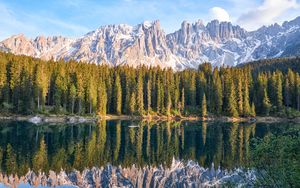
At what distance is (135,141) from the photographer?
182 feet

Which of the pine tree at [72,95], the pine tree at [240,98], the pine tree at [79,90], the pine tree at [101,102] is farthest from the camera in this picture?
the pine tree at [240,98]

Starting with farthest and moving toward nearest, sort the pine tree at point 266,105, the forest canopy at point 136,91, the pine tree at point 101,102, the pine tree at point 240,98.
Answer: the pine tree at point 240,98, the pine tree at point 266,105, the pine tree at point 101,102, the forest canopy at point 136,91

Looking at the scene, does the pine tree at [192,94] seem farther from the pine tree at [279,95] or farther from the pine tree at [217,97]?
the pine tree at [279,95]

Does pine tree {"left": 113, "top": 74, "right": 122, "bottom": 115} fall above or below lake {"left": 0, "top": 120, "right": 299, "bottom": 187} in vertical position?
above

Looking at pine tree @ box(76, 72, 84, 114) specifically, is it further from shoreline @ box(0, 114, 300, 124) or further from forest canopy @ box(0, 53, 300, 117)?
shoreline @ box(0, 114, 300, 124)

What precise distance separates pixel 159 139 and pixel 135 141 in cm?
523

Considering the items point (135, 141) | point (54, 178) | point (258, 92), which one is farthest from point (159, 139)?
point (258, 92)

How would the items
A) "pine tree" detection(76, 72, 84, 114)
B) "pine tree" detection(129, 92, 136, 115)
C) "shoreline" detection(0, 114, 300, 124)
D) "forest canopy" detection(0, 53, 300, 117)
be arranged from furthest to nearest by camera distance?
"pine tree" detection(129, 92, 136, 115) → "pine tree" detection(76, 72, 84, 114) → "forest canopy" detection(0, 53, 300, 117) → "shoreline" detection(0, 114, 300, 124)

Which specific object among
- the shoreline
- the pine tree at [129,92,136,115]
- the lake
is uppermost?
the pine tree at [129,92,136,115]

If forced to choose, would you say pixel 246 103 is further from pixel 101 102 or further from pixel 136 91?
pixel 101 102

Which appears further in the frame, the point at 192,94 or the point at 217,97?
the point at 192,94

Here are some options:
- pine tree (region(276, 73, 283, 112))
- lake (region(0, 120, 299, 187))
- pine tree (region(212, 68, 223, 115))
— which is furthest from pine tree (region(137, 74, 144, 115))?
lake (region(0, 120, 299, 187))

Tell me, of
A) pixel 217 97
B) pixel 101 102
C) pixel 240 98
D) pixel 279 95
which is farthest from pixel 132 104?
pixel 279 95

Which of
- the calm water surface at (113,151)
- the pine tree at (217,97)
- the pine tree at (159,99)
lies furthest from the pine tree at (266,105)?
the calm water surface at (113,151)
